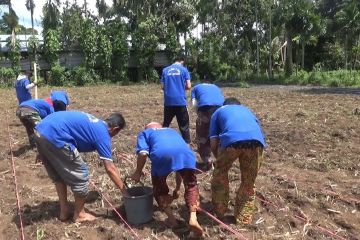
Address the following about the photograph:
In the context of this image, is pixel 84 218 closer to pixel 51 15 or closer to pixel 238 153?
pixel 238 153

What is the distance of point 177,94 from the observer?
777 cm

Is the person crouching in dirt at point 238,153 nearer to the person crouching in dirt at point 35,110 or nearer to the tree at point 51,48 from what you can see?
the person crouching in dirt at point 35,110

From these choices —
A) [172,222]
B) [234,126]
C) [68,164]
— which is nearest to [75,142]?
[68,164]

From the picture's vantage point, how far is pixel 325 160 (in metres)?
7.23

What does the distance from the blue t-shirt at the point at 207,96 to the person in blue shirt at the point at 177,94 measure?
95cm

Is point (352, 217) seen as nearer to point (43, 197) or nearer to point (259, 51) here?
point (43, 197)

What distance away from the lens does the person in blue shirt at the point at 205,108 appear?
21.8 ft

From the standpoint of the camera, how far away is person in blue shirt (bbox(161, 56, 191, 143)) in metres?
7.77

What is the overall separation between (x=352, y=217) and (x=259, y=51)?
103 feet

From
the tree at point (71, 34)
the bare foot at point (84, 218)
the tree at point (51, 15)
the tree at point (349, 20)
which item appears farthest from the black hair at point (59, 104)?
the tree at point (51, 15)

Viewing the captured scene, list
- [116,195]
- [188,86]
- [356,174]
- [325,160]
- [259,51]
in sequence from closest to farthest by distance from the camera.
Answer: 1. [116,195]
2. [356,174]
3. [325,160]
4. [188,86]
5. [259,51]

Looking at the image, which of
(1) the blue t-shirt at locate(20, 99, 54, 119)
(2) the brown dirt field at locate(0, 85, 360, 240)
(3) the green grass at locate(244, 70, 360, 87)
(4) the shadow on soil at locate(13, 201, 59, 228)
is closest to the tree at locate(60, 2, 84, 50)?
(3) the green grass at locate(244, 70, 360, 87)

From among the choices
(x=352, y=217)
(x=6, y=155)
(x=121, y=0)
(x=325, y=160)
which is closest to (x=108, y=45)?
(x=121, y=0)

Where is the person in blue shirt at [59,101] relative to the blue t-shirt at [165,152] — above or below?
above
